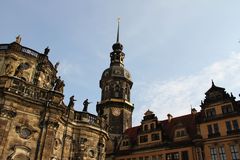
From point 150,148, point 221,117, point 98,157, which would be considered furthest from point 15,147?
point 221,117

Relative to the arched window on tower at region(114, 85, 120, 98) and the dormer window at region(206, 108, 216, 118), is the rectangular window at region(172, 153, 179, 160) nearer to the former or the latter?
the dormer window at region(206, 108, 216, 118)

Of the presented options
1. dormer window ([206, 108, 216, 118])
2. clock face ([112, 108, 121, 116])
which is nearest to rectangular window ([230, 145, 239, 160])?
dormer window ([206, 108, 216, 118])

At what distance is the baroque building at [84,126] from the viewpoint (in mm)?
22312

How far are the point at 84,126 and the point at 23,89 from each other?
785 cm

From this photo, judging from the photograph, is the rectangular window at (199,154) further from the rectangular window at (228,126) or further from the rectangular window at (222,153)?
the rectangular window at (228,126)

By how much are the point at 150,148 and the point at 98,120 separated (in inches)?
461

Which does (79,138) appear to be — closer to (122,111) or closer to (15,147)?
(15,147)

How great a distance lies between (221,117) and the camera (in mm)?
32781

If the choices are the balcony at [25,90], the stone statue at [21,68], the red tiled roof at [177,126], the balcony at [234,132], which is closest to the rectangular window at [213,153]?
the balcony at [234,132]

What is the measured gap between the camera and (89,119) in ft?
94.1

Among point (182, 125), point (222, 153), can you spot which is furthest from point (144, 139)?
point (222, 153)

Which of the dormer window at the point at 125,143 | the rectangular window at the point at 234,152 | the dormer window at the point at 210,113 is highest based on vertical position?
the dormer window at the point at 210,113

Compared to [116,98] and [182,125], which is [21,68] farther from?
[182,125]

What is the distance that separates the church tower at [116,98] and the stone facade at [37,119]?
16707mm
